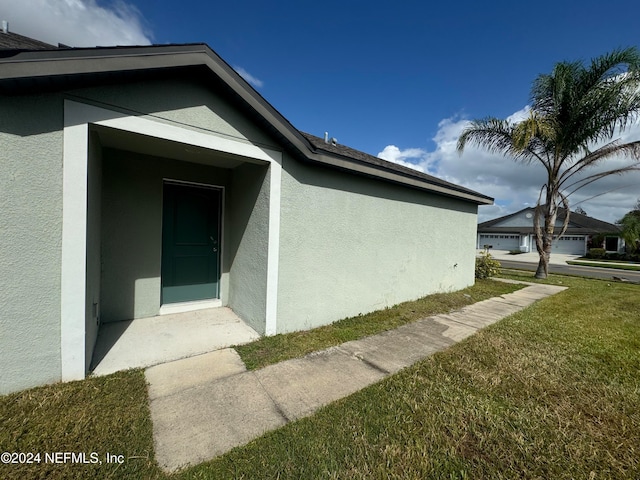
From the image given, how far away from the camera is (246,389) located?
262cm

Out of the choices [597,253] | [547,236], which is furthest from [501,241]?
[547,236]

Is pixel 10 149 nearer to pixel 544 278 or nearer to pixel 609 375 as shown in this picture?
pixel 609 375

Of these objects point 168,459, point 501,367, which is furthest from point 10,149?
point 501,367

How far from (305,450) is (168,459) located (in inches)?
38.8

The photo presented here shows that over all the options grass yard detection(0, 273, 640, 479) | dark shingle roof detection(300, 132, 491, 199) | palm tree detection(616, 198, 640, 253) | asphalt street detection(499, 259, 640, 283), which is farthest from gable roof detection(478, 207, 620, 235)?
grass yard detection(0, 273, 640, 479)

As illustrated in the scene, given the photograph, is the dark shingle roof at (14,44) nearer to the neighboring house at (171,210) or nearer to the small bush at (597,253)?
the neighboring house at (171,210)

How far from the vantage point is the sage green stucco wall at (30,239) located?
2289 mm

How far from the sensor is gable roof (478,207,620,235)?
94.4 feet

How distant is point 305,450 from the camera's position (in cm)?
190

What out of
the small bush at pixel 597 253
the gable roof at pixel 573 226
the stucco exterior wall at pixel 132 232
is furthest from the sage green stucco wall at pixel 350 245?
the small bush at pixel 597 253

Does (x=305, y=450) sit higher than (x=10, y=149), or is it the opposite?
(x=10, y=149)

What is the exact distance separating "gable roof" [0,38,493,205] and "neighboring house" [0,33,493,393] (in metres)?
0.01

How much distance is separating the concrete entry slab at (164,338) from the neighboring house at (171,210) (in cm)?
23

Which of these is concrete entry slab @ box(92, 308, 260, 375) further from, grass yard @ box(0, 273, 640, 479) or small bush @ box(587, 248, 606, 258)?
small bush @ box(587, 248, 606, 258)
